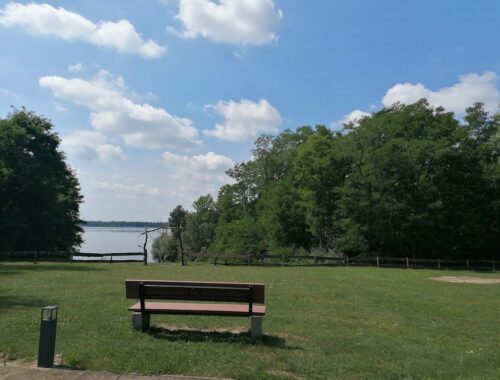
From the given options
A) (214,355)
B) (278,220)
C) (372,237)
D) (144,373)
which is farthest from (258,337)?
(278,220)

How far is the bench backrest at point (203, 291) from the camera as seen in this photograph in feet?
24.6

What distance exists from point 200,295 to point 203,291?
0.09m

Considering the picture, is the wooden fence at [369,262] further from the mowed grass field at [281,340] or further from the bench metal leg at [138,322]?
the bench metal leg at [138,322]

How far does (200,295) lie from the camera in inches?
298

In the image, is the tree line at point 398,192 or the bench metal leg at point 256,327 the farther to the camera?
the tree line at point 398,192

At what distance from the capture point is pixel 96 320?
8789 mm

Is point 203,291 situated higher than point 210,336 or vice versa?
point 203,291

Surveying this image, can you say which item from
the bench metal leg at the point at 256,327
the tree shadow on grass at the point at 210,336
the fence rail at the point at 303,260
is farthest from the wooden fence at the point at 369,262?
the bench metal leg at the point at 256,327

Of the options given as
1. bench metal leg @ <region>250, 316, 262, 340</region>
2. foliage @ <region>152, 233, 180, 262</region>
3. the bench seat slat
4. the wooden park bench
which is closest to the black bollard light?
the wooden park bench

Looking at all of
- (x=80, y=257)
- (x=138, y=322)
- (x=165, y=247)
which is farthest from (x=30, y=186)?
(x=165, y=247)

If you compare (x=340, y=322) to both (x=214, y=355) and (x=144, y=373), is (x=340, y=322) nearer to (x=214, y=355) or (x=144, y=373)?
(x=214, y=355)

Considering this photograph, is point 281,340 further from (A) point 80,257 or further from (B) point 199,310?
(A) point 80,257

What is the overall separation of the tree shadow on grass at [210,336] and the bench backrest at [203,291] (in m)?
0.60

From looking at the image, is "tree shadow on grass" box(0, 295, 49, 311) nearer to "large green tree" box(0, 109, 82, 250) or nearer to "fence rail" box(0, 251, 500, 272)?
"fence rail" box(0, 251, 500, 272)
